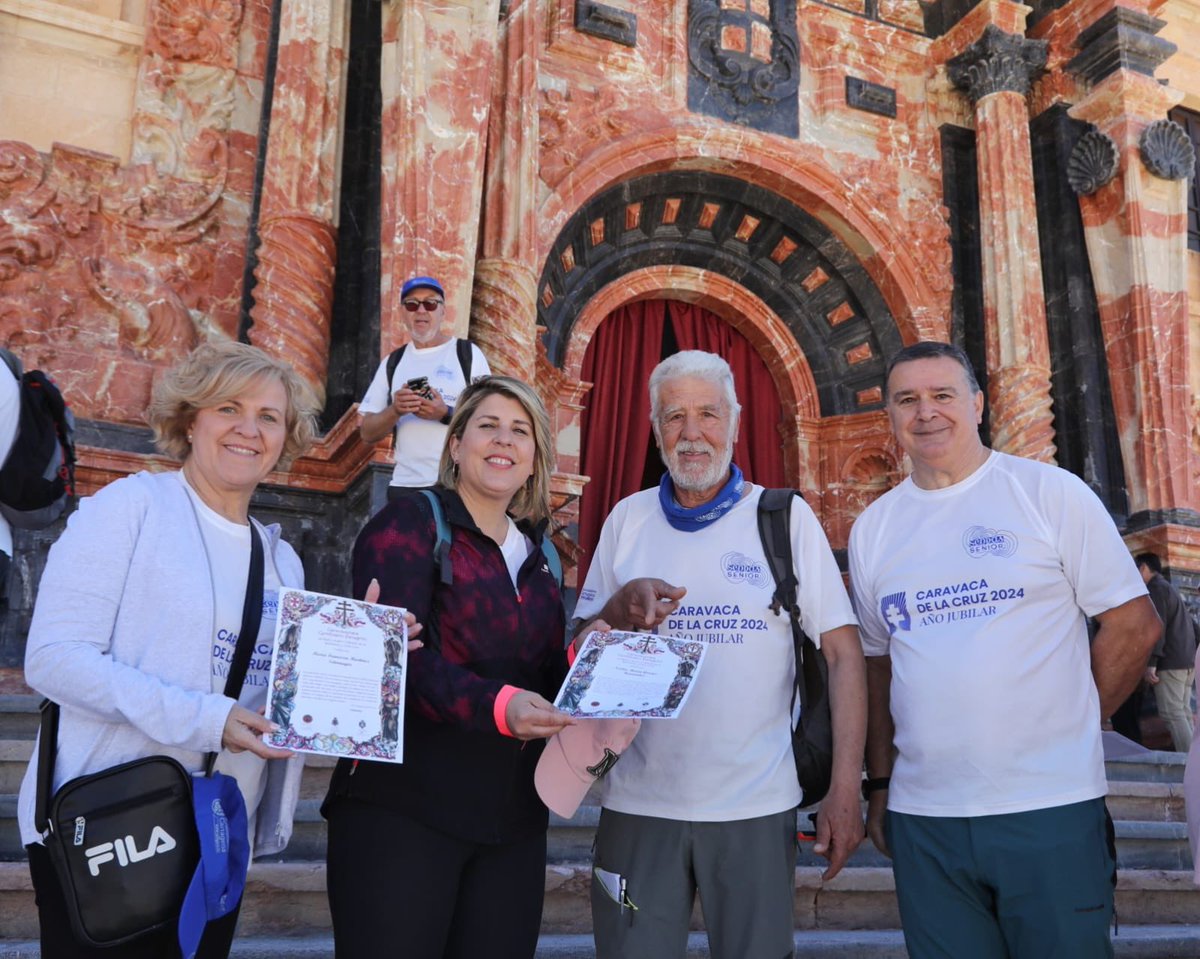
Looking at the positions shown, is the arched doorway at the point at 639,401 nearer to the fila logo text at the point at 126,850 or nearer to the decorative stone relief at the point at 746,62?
the decorative stone relief at the point at 746,62

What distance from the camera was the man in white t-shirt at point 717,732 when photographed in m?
2.27

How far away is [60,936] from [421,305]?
3.45 meters

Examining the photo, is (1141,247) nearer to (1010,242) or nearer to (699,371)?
(1010,242)

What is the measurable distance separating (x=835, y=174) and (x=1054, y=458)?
3142 millimetres

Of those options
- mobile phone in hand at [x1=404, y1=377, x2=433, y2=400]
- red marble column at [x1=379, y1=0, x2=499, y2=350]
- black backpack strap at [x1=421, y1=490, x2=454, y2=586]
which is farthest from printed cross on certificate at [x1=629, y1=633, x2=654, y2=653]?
red marble column at [x1=379, y1=0, x2=499, y2=350]

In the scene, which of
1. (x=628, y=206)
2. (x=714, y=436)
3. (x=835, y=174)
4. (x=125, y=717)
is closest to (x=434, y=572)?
(x=125, y=717)

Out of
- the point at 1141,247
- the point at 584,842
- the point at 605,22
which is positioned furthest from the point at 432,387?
the point at 1141,247

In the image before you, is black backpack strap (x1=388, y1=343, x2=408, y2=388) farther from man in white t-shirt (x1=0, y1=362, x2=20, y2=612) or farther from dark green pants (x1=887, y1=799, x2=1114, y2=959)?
dark green pants (x1=887, y1=799, x2=1114, y2=959)

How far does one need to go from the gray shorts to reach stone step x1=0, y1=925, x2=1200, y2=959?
3.13 ft

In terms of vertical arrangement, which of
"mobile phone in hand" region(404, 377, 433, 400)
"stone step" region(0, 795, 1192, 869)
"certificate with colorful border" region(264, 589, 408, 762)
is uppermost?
"mobile phone in hand" region(404, 377, 433, 400)

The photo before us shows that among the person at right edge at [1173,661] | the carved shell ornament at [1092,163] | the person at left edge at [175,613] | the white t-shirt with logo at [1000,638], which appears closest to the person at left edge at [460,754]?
the person at left edge at [175,613]

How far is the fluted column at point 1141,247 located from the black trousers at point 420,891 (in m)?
7.96

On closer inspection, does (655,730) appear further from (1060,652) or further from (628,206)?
(628,206)

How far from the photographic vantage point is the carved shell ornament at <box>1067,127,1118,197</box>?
30.5ft
